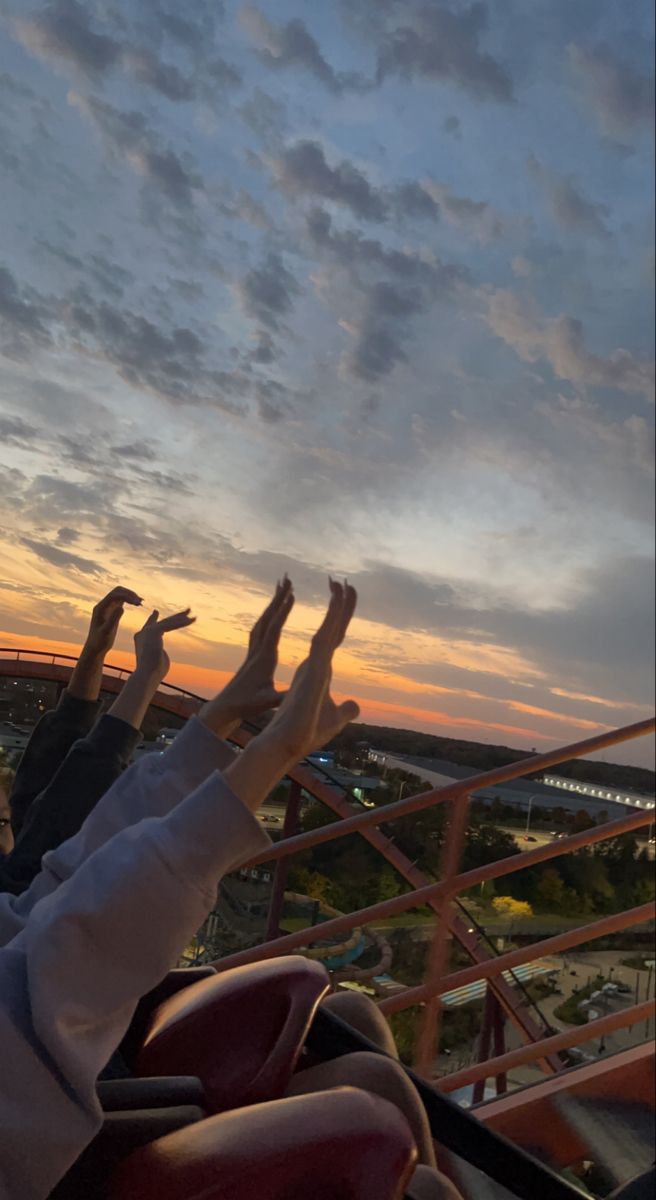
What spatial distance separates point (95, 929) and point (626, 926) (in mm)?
1277

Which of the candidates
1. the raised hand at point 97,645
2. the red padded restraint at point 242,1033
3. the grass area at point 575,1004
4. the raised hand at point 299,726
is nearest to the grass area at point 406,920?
the grass area at point 575,1004

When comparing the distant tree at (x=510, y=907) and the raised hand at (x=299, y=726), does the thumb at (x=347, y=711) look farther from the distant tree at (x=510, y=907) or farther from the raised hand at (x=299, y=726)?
the distant tree at (x=510, y=907)

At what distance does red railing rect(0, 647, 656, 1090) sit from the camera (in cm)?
137

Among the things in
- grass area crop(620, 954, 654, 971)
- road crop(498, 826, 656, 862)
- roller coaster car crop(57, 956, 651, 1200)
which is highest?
road crop(498, 826, 656, 862)

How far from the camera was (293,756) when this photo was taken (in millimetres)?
554

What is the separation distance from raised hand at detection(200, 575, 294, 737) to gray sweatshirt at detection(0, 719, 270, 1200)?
216 millimetres

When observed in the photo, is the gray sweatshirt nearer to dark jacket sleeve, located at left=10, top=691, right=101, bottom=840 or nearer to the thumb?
the thumb

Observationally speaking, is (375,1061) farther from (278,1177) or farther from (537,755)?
(537,755)

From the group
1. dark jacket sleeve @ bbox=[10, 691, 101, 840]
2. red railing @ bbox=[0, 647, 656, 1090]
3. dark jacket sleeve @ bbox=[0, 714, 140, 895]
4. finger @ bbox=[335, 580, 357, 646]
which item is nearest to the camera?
finger @ bbox=[335, 580, 357, 646]

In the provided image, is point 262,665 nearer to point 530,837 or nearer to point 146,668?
point 146,668

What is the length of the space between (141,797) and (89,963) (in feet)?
0.76

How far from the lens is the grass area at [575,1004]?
192 centimetres

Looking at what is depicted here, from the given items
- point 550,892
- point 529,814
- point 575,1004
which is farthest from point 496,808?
point 575,1004

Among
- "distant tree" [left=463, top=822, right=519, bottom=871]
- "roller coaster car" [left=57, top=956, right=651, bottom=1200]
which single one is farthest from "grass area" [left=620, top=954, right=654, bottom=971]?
"roller coaster car" [left=57, top=956, right=651, bottom=1200]
